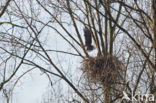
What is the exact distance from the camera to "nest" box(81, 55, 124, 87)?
4.86 meters

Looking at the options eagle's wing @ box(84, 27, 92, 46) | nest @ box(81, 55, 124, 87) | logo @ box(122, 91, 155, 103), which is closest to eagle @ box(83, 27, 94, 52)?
eagle's wing @ box(84, 27, 92, 46)

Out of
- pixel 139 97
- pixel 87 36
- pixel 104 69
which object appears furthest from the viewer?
pixel 87 36

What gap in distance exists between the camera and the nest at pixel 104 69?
16.0ft

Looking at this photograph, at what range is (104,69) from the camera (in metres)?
5.12

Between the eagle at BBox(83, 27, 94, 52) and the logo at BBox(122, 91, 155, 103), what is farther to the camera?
the eagle at BBox(83, 27, 94, 52)

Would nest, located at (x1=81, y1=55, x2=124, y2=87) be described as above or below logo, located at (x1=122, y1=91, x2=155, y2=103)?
above

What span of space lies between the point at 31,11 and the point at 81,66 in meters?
1.50

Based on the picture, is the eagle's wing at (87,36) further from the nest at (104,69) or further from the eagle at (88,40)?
the nest at (104,69)

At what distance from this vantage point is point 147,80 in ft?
15.8

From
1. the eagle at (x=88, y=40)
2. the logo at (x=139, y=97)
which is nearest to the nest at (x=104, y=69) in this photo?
the logo at (x=139, y=97)

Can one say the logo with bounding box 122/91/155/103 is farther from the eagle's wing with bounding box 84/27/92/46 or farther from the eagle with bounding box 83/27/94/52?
the eagle's wing with bounding box 84/27/92/46

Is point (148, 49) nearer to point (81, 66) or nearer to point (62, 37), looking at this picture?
point (81, 66)

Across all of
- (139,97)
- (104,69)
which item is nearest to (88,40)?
(104,69)

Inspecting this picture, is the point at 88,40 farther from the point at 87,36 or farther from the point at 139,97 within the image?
the point at 139,97
